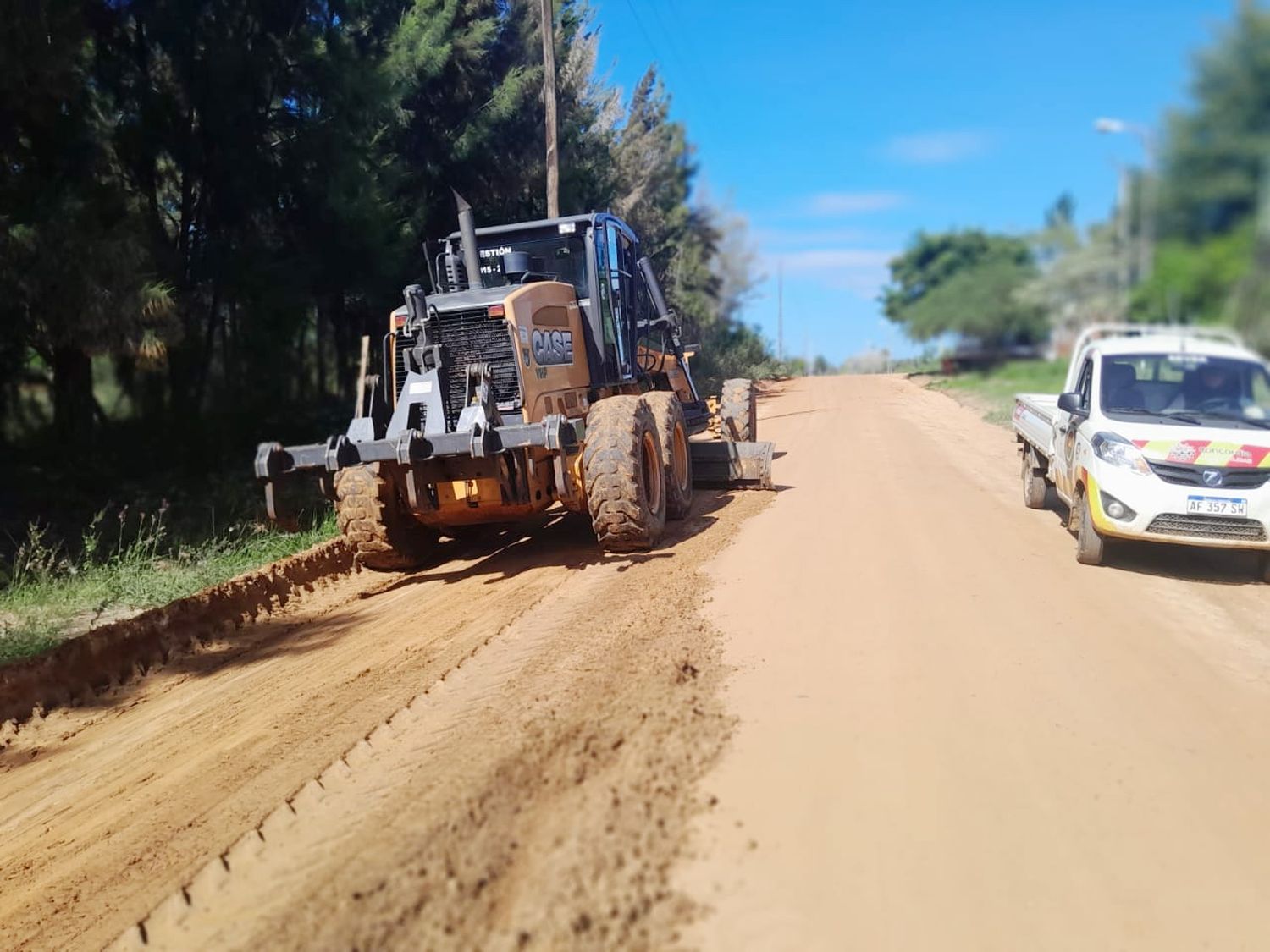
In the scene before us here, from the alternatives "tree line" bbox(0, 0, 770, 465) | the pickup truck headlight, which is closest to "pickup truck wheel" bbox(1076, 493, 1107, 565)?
the pickup truck headlight

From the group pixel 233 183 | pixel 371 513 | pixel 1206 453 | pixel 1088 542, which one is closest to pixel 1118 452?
pixel 1206 453

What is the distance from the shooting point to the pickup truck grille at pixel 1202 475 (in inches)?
277

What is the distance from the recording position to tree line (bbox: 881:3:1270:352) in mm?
2170

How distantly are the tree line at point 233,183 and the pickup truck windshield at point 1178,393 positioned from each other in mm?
9731

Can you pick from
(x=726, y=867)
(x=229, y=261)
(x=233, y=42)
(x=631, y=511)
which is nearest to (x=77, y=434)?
(x=229, y=261)

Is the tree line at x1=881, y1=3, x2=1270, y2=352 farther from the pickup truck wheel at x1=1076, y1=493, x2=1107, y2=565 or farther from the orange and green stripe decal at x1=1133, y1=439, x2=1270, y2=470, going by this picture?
the pickup truck wheel at x1=1076, y1=493, x2=1107, y2=565

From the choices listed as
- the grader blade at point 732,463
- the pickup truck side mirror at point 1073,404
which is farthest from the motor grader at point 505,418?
the pickup truck side mirror at point 1073,404

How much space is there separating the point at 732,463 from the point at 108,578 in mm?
6592

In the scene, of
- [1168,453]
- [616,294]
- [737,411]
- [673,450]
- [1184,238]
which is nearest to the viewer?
[1184,238]

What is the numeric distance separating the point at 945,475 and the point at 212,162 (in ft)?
37.6

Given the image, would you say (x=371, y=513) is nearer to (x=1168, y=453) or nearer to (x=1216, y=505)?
(x=1168, y=453)

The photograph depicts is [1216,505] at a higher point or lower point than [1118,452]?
lower

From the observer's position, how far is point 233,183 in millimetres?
14633

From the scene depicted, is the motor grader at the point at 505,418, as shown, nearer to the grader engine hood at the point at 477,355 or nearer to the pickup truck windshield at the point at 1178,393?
the grader engine hood at the point at 477,355
